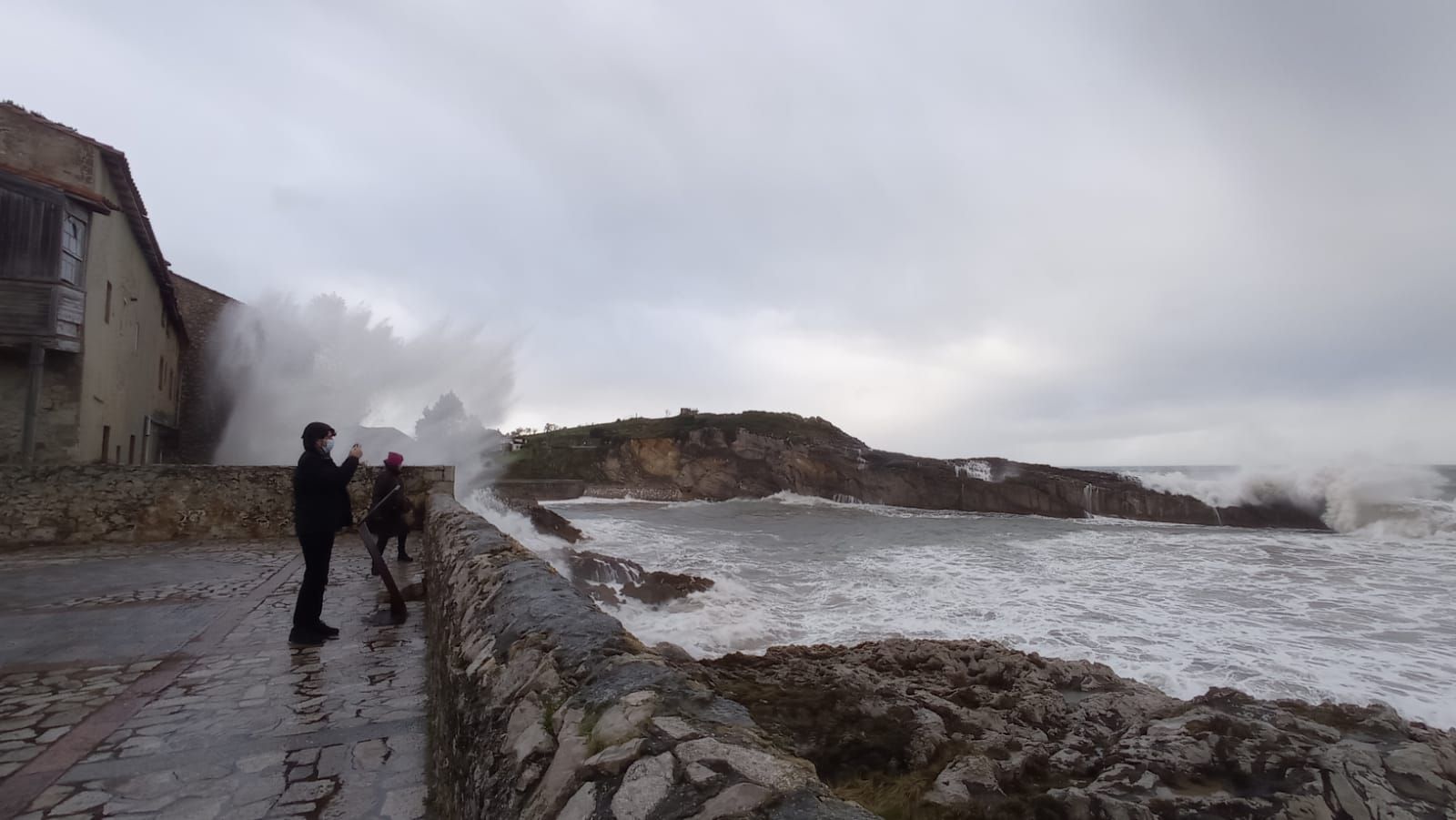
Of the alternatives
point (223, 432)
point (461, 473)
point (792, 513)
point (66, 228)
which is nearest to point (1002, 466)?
point (792, 513)

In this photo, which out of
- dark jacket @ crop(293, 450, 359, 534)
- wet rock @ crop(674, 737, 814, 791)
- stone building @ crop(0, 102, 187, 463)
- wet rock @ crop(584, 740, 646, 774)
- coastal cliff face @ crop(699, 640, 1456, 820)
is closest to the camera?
wet rock @ crop(674, 737, 814, 791)

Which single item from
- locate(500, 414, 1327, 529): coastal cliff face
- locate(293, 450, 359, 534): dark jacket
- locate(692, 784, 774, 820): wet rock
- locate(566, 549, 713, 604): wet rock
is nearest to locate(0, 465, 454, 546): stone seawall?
locate(566, 549, 713, 604): wet rock

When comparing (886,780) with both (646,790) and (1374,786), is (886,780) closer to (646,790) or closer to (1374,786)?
(1374,786)

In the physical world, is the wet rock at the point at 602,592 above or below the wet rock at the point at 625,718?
below

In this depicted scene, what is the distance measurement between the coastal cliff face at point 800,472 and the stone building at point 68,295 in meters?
24.5

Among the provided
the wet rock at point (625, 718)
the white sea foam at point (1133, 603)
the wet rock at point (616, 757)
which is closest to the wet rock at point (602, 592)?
the white sea foam at point (1133, 603)

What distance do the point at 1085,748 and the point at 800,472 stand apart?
50.8 meters

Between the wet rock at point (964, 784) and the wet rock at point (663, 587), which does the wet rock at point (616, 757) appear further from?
the wet rock at point (663, 587)

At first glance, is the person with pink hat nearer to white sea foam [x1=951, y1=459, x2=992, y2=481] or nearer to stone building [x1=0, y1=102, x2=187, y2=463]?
stone building [x1=0, y1=102, x2=187, y2=463]

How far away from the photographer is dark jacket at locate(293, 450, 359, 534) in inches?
203

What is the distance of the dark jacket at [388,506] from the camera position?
307 inches

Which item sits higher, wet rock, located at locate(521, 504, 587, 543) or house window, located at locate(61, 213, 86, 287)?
house window, located at locate(61, 213, 86, 287)

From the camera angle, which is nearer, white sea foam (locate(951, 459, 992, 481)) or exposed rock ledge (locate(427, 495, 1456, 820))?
exposed rock ledge (locate(427, 495, 1456, 820))

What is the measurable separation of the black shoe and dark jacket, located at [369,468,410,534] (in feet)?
8.17
